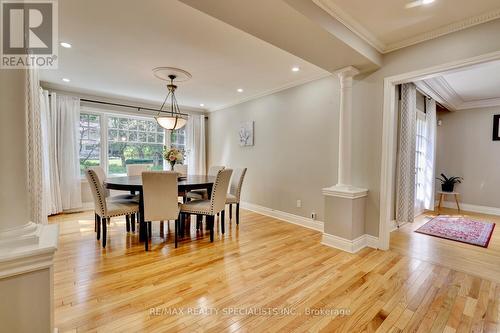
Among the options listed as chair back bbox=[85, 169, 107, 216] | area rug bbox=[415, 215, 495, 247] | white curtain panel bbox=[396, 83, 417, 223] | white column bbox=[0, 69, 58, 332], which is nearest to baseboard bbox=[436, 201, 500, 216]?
area rug bbox=[415, 215, 495, 247]

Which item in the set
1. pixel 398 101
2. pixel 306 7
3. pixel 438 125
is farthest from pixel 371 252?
pixel 438 125

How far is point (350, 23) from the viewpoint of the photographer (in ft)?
7.47

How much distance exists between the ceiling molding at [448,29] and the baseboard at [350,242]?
2.33m

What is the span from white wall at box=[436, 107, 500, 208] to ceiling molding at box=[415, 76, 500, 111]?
5.3 inches

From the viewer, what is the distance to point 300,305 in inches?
71.6

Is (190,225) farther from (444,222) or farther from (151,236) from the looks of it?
(444,222)

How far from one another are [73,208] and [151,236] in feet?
7.93

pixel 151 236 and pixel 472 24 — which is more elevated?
pixel 472 24

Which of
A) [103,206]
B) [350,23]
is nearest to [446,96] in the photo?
[350,23]

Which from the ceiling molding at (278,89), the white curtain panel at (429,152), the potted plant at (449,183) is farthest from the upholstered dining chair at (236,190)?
the potted plant at (449,183)

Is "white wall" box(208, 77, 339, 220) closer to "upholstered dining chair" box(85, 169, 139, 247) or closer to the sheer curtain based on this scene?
"upholstered dining chair" box(85, 169, 139, 247)

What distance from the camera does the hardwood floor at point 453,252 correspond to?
2451mm

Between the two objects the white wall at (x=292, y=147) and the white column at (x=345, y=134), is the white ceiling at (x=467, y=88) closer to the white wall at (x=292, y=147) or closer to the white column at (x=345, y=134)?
the white column at (x=345, y=134)

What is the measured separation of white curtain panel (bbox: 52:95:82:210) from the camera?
436 centimetres
